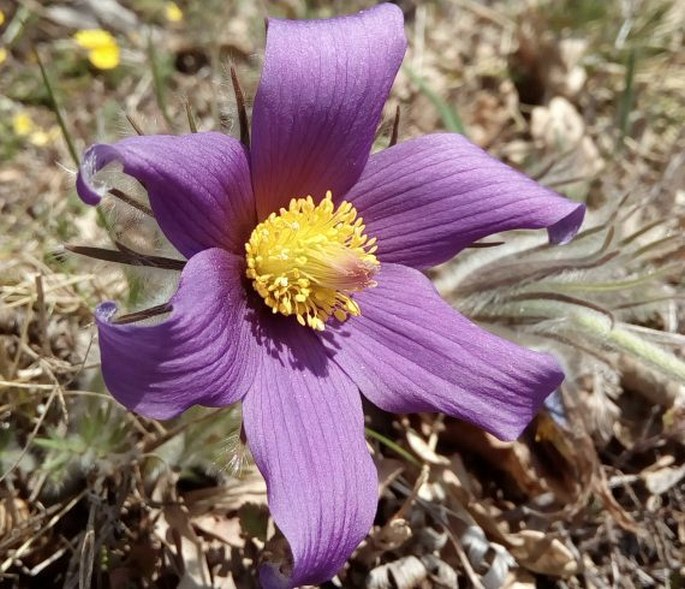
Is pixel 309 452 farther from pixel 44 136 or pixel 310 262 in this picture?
pixel 44 136

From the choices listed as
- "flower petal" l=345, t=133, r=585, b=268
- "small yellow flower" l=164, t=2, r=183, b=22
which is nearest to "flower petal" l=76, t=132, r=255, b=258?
"flower petal" l=345, t=133, r=585, b=268

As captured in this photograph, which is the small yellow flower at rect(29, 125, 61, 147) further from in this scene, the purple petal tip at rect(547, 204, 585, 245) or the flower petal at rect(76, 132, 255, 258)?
the purple petal tip at rect(547, 204, 585, 245)

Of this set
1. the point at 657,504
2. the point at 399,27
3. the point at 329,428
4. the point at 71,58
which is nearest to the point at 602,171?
the point at 657,504

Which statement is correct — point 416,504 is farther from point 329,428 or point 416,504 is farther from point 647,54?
point 647,54

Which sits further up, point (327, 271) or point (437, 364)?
point (327, 271)

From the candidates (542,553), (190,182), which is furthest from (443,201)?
(542,553)

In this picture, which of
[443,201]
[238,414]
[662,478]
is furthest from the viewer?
[662,478]

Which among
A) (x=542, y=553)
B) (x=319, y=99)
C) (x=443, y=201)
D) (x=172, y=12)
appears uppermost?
(x=319, y=99)
